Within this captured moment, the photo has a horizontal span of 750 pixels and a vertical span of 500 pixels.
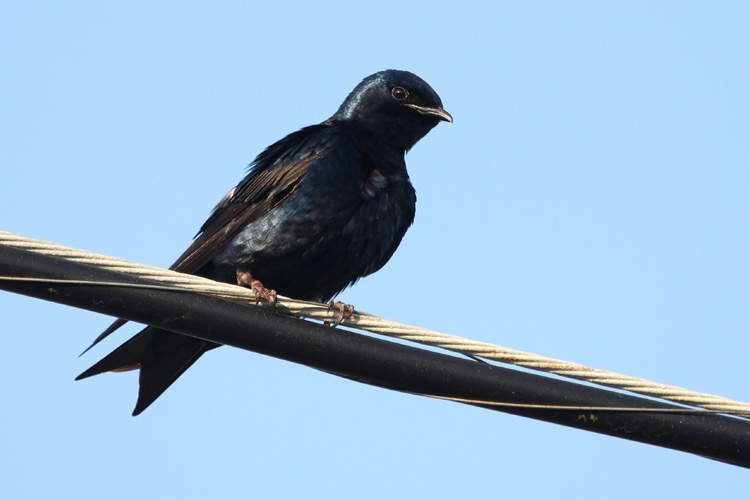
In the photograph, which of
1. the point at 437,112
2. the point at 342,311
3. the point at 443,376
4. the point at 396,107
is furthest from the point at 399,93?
the point at 443,376

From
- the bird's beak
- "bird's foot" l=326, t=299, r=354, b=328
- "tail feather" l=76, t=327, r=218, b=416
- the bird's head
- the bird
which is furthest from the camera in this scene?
the bird's beak

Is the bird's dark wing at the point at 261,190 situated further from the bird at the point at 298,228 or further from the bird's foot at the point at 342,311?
the bird's foot at the point at 342,311

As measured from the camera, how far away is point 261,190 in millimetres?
5227

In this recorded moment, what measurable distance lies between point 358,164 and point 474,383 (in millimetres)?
2168

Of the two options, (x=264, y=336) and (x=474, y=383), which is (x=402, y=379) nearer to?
(x=474, y=383)

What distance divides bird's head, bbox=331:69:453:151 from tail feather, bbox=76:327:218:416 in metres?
1.82

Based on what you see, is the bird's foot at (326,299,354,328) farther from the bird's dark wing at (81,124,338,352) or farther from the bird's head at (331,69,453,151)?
the bird's head at (331,69,453,151)

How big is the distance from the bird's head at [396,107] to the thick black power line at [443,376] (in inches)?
108

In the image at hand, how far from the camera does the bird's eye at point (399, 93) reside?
615 centimetres

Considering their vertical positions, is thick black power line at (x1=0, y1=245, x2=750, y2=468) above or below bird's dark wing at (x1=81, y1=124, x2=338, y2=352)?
below

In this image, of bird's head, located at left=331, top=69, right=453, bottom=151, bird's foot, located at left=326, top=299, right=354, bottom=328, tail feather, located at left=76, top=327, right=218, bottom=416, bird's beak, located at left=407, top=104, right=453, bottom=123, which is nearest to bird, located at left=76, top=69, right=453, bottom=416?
tail feather, located at left=76, top=327, right=218, bottom=416

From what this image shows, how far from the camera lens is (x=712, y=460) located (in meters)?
3.37

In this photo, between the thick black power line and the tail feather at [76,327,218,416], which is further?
the tail feather at [76,327,218,416]

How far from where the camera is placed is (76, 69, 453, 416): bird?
4922 mm
